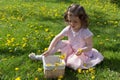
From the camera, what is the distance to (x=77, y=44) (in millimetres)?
5156

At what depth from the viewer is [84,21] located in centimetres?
492

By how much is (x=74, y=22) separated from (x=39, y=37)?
171cm

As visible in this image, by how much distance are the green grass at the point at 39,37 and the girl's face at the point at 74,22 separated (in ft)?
2.49

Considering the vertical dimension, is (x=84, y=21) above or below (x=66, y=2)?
above

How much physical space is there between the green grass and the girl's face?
Answer: 29.9 inches

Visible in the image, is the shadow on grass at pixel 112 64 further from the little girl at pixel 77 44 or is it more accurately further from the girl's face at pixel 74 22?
the girl's face at pixel 74 22

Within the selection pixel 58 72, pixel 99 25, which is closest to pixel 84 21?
pixel 58 72

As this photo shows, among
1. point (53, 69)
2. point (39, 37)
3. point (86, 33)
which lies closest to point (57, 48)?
point (86, 33)

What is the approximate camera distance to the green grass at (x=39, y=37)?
473 cm

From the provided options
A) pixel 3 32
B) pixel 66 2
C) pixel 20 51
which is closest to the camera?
pixel 20 51

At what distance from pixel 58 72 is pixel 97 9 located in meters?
6.19

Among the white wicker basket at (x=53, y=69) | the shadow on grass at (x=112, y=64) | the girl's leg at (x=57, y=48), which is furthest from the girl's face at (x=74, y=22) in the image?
the shadow on grass at (x=112, y=64)

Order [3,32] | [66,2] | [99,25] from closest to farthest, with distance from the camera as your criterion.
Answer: [3,32] < [99,25] < [66,2]

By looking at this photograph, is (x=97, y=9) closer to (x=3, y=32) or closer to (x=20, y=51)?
(x=3, y=32)
